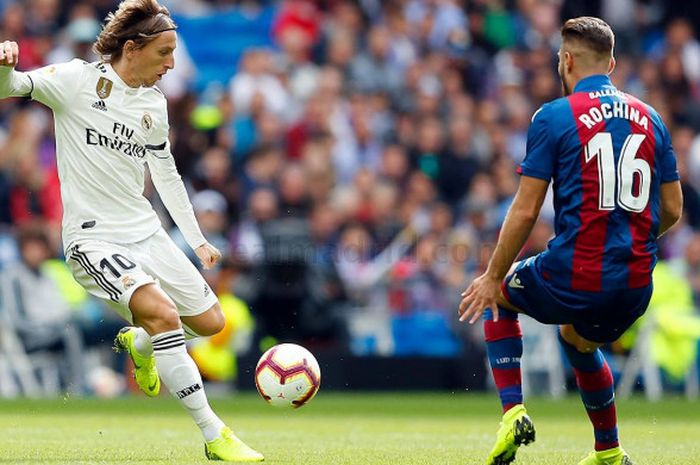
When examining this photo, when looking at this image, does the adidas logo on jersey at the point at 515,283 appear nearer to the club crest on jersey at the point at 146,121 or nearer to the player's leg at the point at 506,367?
the player's leg at the point at 506,367

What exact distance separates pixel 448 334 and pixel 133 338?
26.7ft

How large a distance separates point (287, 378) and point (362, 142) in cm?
1057

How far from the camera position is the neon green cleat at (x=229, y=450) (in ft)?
25.7

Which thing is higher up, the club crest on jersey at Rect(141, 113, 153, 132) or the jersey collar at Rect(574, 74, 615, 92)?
the jersey collar at Rect(574, 74, 615, 92)

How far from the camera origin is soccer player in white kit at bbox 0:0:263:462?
7922mm

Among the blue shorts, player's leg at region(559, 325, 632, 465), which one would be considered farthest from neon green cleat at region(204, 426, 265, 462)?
player's leg at region(559, 325, 632, 465)

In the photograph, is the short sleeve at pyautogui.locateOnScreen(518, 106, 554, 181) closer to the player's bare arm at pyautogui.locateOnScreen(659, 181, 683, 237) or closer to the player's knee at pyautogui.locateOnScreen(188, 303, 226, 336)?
the player's bare arm at pyautogui.locateOnScreen(659, 181, 683, 237)

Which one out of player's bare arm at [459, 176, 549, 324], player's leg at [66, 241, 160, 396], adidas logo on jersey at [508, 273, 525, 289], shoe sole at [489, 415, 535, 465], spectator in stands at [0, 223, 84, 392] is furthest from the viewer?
spectator in stands at [0, 223, 84, 392]

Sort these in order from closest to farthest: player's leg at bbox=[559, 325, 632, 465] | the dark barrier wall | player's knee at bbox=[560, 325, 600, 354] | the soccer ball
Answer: player's knee at bbox=[560, 325, 600, 354] → player's leg at bbox=[559, 325, 632, 465] → the soccer ball → the dark barrier wall

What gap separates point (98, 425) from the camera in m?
11.2

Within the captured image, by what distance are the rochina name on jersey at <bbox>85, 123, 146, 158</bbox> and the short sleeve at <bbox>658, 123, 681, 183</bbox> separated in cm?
303

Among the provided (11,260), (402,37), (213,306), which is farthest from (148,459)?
(402,37)

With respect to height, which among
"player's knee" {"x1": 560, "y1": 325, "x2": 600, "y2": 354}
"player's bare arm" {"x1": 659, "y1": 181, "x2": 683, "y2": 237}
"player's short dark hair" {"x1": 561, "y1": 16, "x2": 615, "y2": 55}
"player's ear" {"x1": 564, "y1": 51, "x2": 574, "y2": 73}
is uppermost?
"player's short dark hair" {"x1": 561, "y1": 16, "x2": 615, "y2": 55}

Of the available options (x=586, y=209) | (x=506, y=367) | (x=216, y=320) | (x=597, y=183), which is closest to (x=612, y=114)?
(x=597, y=183)
